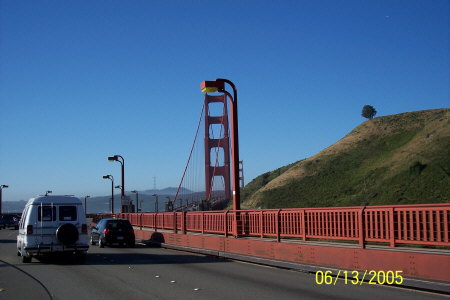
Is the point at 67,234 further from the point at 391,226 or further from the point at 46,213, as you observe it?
the point at 391,226

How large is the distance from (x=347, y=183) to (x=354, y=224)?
1912 inches

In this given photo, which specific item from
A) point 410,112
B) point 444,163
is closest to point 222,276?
point 444,163

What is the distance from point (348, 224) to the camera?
13.0 meters

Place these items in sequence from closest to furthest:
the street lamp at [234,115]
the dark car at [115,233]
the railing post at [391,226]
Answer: the railing post at [391,226] → the street lamp at [234,115] → the dark car at [115,233]

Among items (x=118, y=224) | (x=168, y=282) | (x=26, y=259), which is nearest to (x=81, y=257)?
(x=26, y=259)

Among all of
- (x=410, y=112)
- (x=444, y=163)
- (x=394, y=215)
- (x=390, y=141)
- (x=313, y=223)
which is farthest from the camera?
(x=410, y=112)

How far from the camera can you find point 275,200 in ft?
206

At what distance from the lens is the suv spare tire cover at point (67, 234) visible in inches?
642

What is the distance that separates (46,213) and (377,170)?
48.7 metres

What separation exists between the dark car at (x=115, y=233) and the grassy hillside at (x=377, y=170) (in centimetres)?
2949

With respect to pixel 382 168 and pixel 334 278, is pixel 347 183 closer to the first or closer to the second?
pixel 382 168

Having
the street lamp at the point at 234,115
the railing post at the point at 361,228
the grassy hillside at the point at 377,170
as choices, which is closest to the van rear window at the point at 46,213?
the street lamp at the point at 234,115

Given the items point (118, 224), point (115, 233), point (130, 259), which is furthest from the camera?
point (118, 224)

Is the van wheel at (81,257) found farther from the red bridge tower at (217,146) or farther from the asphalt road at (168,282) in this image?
the red bridge tower at (217,146)
